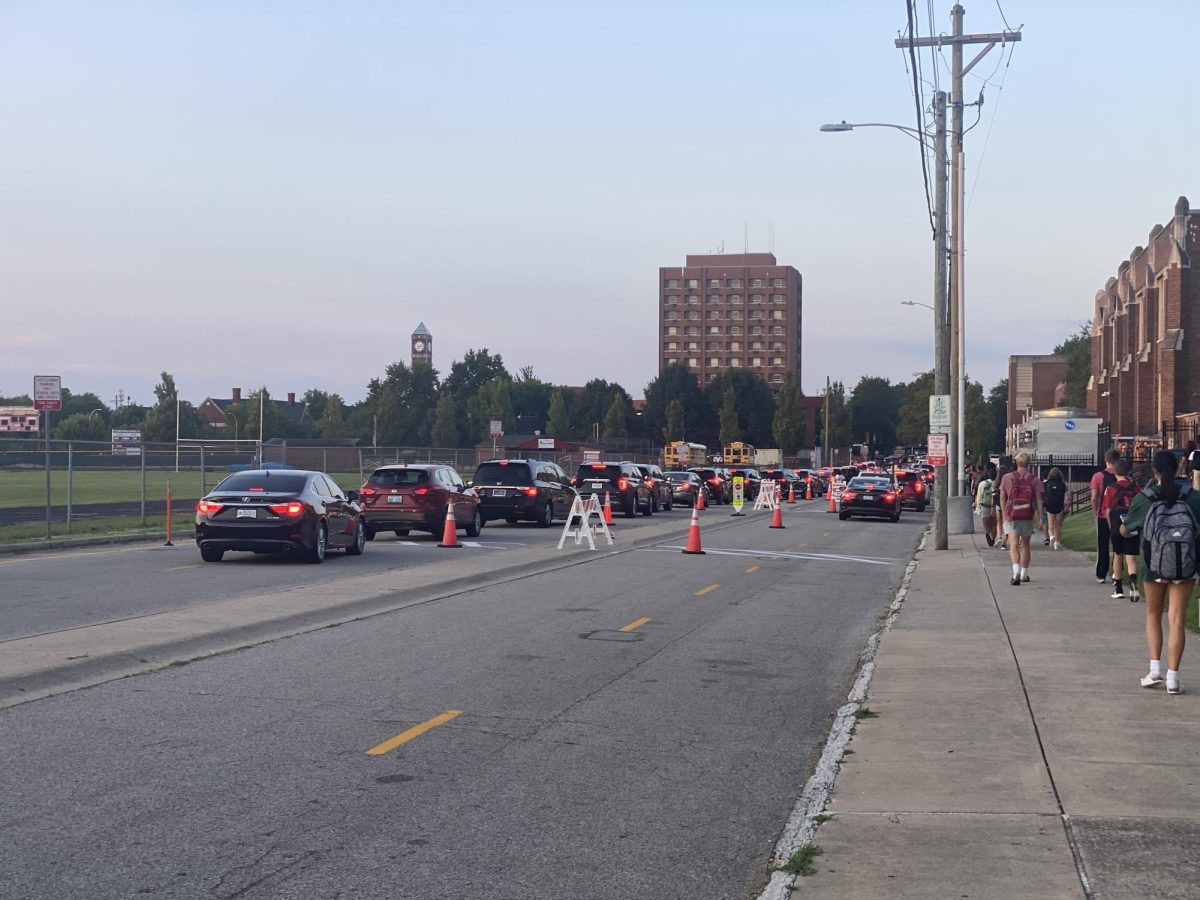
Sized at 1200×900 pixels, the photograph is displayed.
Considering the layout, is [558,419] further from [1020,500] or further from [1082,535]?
[1020,500]

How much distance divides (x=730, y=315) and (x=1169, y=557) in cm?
16469

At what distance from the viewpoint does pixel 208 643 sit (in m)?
11.8

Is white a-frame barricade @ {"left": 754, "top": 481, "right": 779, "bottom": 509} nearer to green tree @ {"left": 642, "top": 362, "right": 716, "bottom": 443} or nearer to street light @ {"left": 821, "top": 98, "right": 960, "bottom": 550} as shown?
street light @ {"left": 821, "top": 98, "right": 960, "bottom": 550}

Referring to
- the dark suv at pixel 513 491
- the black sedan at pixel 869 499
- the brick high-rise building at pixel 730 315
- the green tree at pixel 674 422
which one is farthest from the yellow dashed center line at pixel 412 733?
the brick high-rise building at pixel 730 315

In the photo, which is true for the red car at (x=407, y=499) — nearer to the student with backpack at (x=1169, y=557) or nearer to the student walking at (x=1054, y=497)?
the student walking at (x=1054, y=497)

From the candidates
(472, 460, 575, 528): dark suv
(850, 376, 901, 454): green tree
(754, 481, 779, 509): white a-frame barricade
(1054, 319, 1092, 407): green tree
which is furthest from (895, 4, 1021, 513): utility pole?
(850, 376, 901, 454): green tree

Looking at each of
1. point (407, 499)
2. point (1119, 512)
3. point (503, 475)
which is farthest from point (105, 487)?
point (1119, 512)

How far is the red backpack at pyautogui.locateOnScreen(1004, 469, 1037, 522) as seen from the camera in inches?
722

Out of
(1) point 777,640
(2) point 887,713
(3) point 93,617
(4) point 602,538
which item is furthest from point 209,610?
(4) point 602,538

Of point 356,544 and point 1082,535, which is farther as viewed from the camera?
point 1082,535

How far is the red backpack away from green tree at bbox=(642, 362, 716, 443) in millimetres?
120976

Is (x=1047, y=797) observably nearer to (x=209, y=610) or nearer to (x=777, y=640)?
(x=777, y=640)

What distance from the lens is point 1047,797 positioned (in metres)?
6.76

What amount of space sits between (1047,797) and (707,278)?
169 meters
